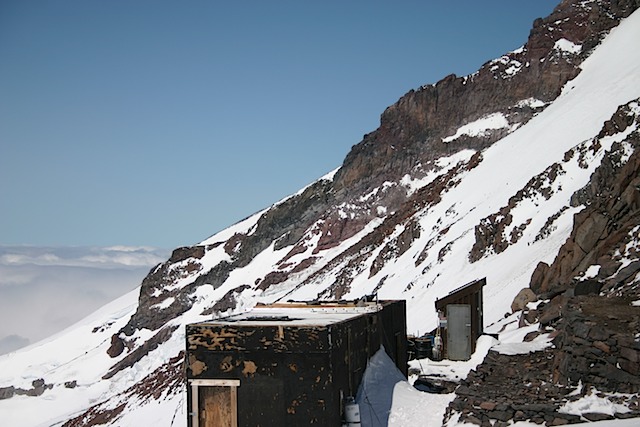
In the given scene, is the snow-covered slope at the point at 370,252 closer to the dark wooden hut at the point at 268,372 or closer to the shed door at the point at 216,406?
the dark wooden hut at the point at 268,372

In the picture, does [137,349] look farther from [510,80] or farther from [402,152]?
[510,80]

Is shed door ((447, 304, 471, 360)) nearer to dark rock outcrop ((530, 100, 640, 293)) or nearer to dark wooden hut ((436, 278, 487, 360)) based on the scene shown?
dark wooden hut ((436, 278, 487, 360))

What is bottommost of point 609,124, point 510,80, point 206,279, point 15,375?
point 15,375

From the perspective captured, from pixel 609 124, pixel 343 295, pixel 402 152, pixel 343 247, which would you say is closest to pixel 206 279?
pixel 343 247

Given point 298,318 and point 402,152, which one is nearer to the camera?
point 298,318

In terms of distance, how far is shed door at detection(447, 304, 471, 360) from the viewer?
71.5 ft

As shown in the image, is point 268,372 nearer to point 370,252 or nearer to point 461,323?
point 461,323

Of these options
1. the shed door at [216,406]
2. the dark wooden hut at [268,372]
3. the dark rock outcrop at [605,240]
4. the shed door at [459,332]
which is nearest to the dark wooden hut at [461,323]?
the shed door at [459,332]

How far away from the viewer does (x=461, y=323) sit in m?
21.8

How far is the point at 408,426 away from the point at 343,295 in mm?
29236

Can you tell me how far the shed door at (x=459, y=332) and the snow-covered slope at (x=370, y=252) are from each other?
9.57ft

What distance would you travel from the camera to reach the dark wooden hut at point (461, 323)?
21812 mm

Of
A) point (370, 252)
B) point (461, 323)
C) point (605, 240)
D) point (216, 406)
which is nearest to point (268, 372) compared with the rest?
point (216, 406)

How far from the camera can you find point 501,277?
27.7 m
